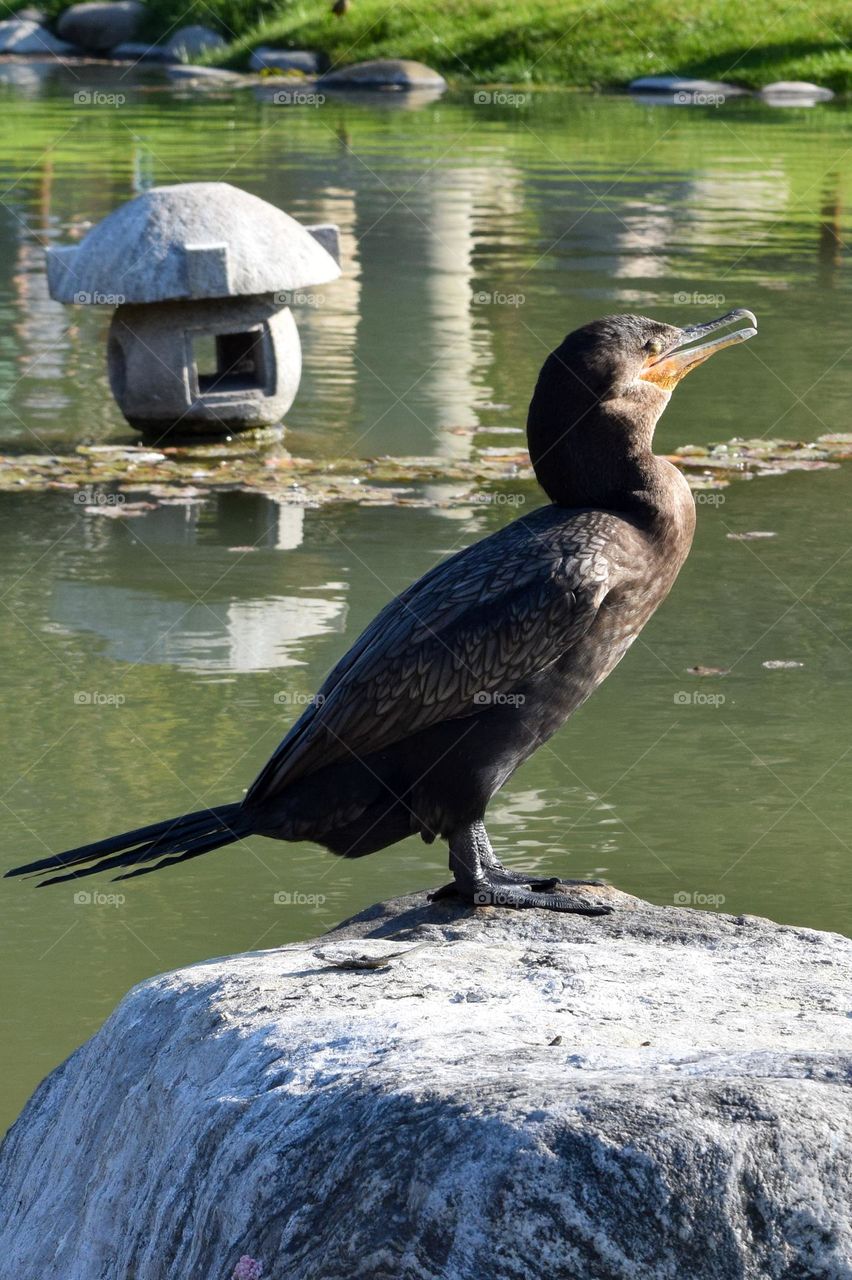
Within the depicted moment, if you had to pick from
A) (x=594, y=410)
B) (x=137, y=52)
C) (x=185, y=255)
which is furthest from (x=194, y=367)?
(x=137, y=52)

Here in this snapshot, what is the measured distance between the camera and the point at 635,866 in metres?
4.89

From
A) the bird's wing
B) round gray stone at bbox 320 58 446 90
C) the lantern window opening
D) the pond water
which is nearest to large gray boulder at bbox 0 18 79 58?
round gray stone at bbox 320 58 446 90

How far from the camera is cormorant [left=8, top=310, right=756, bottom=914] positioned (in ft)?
11.5

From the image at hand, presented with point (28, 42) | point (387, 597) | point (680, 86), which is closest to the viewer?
point (387, 597)

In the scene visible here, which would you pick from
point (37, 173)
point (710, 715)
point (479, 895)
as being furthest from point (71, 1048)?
point (37, 173)

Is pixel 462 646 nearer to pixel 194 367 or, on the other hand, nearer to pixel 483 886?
pixel 483 886

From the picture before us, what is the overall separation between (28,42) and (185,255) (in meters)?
32.5

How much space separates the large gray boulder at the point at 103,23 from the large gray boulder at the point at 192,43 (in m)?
1.62

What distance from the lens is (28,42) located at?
38.5 metres

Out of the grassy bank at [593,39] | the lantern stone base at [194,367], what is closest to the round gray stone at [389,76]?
the grassy bank at [593,39]

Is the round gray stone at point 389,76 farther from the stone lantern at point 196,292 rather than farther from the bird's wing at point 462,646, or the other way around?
the bird's wing at point 462,646

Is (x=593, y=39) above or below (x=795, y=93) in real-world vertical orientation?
above

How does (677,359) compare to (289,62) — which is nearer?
(677,359)

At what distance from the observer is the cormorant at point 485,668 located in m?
3.52
